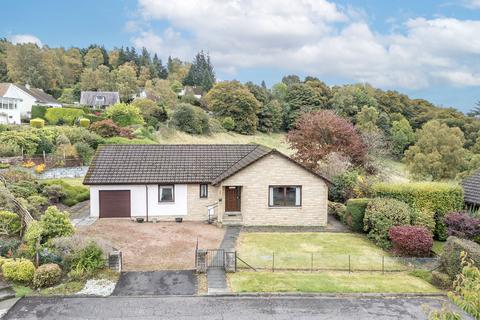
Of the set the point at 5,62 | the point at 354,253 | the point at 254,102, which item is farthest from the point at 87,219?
the point at 5,62

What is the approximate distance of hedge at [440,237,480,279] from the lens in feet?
53.5

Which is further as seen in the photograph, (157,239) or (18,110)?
(18,110)

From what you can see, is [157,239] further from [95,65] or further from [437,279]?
[95,65]

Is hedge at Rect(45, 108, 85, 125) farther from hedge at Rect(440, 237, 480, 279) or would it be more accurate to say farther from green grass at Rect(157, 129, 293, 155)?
hedge at Rect(440, 237, 480, 279)

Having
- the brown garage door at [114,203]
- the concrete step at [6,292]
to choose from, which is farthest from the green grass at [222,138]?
the concrete step at [6,292]

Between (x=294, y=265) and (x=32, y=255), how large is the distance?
1172 cm

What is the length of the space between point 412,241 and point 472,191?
847cm

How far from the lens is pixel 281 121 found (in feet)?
262

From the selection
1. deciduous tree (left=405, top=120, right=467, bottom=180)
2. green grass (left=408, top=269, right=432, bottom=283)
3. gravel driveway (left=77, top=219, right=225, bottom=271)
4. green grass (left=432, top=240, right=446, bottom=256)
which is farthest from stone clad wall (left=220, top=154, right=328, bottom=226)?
deciduous tree (left=405, top=120, right=467, bottom=180)

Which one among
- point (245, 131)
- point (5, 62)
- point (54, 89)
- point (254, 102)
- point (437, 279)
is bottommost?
point (437, 279)

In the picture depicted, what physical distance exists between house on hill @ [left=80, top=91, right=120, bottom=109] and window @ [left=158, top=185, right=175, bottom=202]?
6347 cm

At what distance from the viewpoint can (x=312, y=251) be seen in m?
21.1

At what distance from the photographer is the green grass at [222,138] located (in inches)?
2338

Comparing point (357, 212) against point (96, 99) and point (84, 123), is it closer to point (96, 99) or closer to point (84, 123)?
point (84, 123)
